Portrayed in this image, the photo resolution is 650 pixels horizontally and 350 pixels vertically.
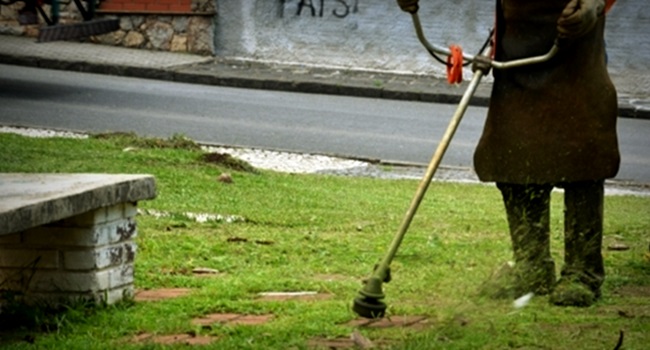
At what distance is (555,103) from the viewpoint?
588cm

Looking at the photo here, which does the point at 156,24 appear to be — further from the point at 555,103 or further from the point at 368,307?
the point at 368,307

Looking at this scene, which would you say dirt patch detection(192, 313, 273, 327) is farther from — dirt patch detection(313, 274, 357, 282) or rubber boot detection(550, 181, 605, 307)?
rubber boot detection(550, 181, 605, 307)

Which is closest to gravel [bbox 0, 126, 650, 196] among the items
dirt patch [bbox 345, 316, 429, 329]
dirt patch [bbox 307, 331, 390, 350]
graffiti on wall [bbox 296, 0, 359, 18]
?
dirt patch [bbox 345, 316, 429, 329]

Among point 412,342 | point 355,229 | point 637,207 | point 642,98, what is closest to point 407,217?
point 412,342

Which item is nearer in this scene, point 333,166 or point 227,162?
point 227,162

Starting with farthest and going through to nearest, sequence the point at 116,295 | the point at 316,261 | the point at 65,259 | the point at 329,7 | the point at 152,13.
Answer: the point at 329,7 → the point at 152,13 → the point at 316,261 → the point at 116,295 → the point at 65,259

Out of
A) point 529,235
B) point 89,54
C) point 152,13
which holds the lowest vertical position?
point 89,54

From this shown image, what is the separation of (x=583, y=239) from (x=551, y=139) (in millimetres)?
431

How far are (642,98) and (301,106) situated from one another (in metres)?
5.30

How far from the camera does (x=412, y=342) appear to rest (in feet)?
16.2

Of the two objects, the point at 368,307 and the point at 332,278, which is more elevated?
the point at 368,307

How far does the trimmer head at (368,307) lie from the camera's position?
5137 mm

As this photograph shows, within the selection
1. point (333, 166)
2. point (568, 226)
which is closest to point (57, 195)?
point (568, 226)

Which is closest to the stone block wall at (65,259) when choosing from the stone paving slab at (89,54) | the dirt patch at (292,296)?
the dirt patch at (292,296)
